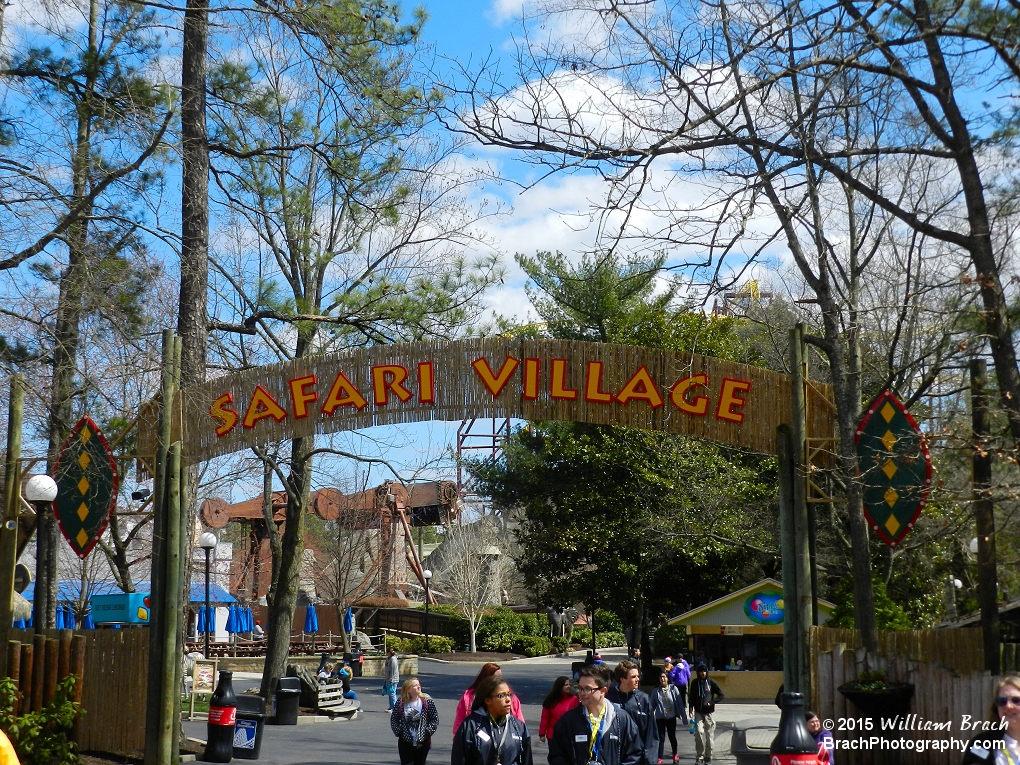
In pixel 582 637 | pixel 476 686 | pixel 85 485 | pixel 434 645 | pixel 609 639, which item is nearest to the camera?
pixel 476 686

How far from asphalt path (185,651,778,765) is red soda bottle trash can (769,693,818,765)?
28.6 ft

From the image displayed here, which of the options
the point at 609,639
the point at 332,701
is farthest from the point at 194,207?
the point at 609,639

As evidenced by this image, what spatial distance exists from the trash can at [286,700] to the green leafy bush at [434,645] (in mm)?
28025

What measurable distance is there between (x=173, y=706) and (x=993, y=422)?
1058 cm

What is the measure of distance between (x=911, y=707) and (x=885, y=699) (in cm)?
37

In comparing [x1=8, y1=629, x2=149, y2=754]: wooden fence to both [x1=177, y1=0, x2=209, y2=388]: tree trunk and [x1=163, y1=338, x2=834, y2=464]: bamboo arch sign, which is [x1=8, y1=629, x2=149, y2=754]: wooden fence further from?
[x1=177, y1=0, x2=209, y2=388]: tree trunk

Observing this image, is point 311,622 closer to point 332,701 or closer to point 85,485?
point 332,701

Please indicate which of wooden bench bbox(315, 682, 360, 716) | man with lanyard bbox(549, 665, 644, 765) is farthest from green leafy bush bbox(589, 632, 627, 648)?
man with lanyard bbox(549, 665, 644, 765)

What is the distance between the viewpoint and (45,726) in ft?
39.9

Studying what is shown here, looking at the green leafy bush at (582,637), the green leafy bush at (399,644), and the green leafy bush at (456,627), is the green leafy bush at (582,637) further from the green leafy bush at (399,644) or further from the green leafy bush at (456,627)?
the green leafy bush at (399,644)

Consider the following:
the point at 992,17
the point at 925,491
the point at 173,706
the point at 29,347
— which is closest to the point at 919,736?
the point at 925,491

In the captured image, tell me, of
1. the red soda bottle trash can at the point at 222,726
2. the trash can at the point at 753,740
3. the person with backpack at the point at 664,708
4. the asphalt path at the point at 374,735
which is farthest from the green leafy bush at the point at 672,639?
the red soda bottle trash can at the point at 222,726

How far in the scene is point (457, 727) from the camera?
24.3 feet

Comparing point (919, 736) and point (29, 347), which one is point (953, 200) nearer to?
point (919, 736)
